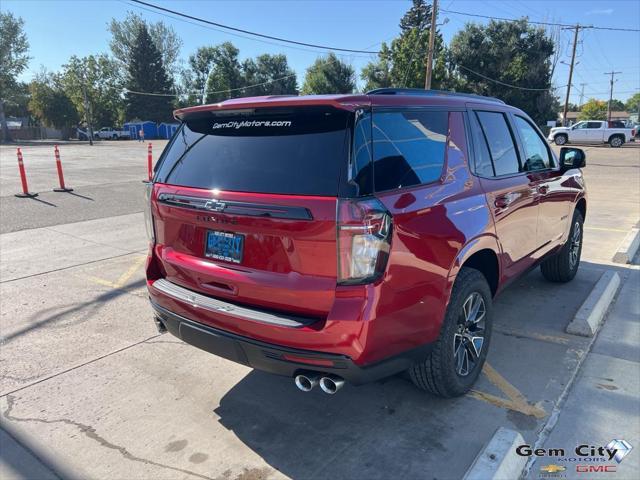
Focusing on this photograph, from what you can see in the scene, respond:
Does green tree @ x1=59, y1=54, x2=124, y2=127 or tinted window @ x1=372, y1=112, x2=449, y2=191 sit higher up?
green tree @ x1=59, y1=54, x2=124, y2=127

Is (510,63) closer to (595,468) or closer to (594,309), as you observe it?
(594,309)

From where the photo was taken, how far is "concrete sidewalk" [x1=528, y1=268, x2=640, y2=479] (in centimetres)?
258

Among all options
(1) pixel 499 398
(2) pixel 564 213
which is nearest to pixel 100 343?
(1) pixel 499 398

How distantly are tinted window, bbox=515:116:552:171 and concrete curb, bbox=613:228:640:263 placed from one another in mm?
2484

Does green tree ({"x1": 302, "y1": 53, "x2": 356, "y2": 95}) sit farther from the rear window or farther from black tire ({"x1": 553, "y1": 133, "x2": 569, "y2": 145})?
the rear window

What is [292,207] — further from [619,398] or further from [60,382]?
[619,398]

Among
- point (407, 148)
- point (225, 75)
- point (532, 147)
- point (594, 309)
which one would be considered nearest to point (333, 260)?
point (407, 148)

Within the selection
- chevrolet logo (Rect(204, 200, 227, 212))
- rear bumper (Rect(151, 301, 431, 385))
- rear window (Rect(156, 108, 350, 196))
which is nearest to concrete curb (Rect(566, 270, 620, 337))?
rear bumper (Rect(151, 301, 431, 385))

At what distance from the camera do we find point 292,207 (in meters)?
2.37

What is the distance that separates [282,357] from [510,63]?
52.2 metres

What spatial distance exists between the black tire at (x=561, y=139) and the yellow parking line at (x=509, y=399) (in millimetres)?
37352

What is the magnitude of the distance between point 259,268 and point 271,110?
862mm

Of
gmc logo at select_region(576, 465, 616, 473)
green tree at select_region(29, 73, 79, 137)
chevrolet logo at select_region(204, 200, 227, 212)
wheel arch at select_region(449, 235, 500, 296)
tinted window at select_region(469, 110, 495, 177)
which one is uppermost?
green tree at select_region(29, 73, 79, 137)

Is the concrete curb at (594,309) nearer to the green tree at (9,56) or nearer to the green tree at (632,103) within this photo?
the green tree at (9,56)
